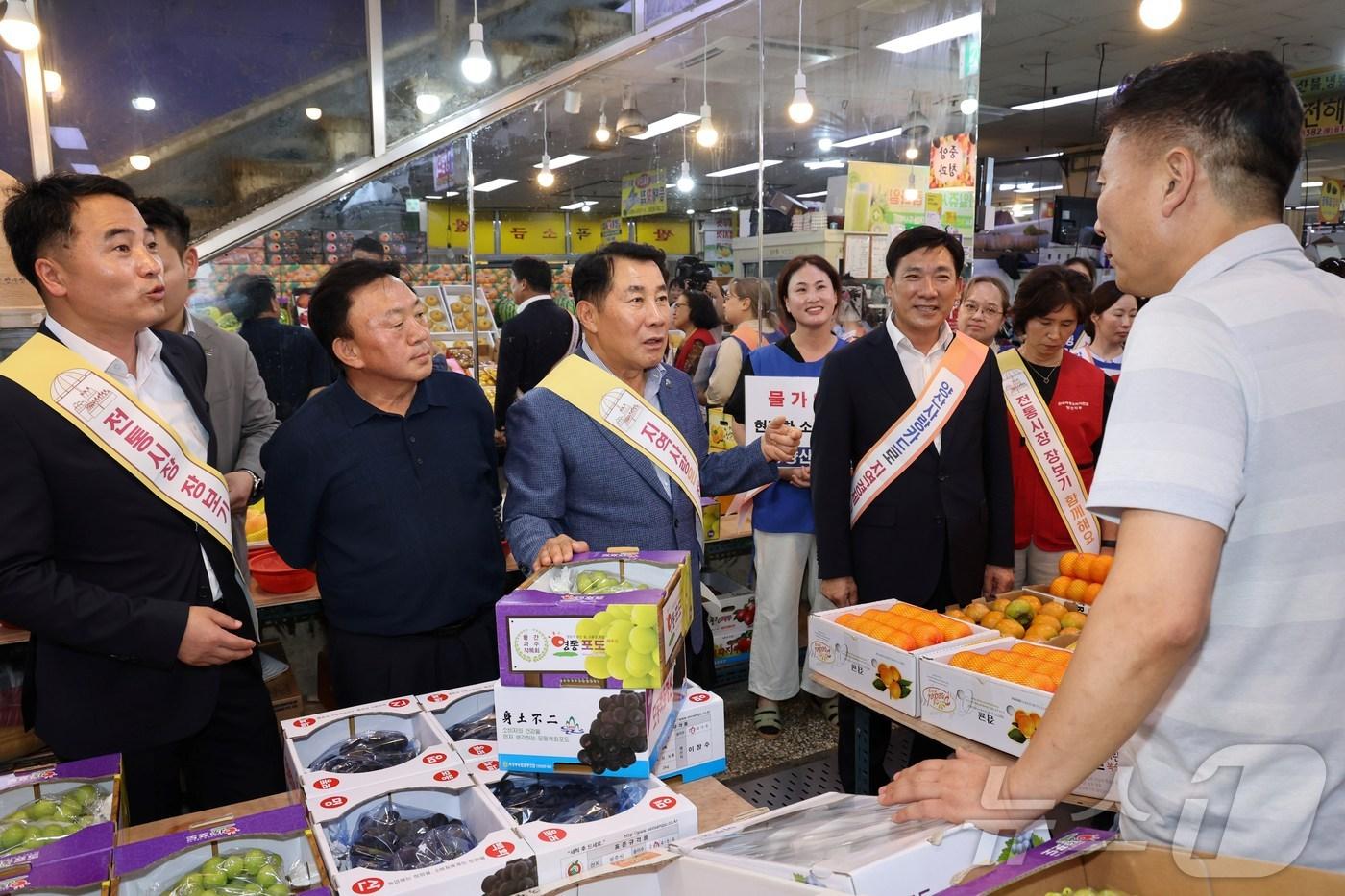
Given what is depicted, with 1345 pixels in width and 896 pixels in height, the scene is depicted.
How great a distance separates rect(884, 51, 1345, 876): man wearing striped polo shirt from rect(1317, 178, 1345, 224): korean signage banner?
13806 mm

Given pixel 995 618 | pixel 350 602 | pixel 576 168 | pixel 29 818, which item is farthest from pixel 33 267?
pixel 576 168

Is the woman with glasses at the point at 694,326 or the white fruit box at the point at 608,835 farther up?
the woman with glasses at the point at 694,326

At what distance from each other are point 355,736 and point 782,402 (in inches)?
92.2

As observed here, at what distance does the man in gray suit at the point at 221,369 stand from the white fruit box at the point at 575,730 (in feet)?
5.31

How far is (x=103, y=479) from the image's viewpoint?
194 cm

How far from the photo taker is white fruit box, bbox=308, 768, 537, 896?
1223 millimetres

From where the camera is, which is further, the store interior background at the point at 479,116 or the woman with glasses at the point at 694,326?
the woman with glasses at the point at 694,326

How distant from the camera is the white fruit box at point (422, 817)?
1223 millimetres

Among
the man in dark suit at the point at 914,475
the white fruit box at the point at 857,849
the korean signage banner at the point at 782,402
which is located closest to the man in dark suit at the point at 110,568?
the white fruit box at the point at 857,849

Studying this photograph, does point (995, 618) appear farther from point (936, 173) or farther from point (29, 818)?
point (936, 173)

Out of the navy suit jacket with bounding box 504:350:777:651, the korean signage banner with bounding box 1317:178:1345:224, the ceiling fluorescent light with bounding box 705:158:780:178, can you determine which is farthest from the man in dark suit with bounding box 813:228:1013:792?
the korean signage banner with bounding box 1317:178:1345:224

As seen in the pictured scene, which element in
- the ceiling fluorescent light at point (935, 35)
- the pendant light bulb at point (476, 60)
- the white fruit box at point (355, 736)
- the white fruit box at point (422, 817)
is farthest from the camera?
the ceiling fluorescent light at point (935, 35)

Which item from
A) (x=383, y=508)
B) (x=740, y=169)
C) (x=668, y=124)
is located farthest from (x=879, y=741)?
(x=668, y=124)

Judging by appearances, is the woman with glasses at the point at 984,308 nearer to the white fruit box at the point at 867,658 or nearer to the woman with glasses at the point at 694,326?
the white fruit box at the point at 867,658
